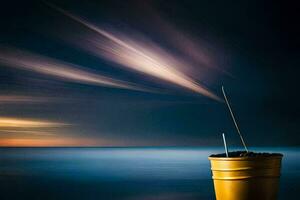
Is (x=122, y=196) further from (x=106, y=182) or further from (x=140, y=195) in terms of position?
(x=106, y=182)

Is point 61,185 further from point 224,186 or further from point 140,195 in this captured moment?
point 224,186

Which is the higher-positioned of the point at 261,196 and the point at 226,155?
the point at 226,155

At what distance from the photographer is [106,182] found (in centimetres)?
1080

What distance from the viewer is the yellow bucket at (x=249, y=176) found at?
5152mm

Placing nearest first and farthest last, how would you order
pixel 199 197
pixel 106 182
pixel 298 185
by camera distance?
1. pixel 199 197
2. pixel 298 185
3. pixel 106 182

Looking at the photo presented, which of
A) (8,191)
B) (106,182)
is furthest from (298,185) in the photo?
(8,191)

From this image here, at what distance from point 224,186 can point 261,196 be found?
0.44 m

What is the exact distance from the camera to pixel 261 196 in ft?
17.1

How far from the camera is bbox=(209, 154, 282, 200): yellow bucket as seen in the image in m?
5.15

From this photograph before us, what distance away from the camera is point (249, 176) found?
515cm

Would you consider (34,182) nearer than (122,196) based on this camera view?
No

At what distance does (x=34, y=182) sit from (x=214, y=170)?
6.67 meters

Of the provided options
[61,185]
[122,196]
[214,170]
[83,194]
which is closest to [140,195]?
[122,196]

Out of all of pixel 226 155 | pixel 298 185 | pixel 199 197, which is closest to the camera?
pixel 226 155
